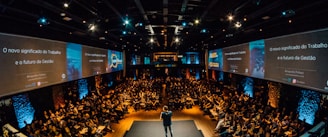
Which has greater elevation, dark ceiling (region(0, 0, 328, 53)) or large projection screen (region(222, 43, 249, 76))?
dark ceiling (region(0, 0, 328, 53))

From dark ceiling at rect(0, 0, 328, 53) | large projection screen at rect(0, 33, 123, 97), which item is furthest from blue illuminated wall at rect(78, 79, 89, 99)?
dark ceiling at rect(0, 0, 328, 53)

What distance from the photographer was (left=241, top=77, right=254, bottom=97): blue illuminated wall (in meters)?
12.6

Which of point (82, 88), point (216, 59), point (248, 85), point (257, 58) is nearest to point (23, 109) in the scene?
point (82, 88)

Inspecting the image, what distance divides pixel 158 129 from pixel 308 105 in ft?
20.0

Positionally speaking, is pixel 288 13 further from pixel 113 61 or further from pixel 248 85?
pixel 113 61

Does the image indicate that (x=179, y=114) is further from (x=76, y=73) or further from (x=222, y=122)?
(x=76, y=73)

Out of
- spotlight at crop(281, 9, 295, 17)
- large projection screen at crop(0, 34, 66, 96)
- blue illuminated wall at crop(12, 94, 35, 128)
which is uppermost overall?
spotlight at crop(281, 9, 295, 17)

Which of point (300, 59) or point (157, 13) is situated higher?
point (157, 13)

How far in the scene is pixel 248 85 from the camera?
43.0ft

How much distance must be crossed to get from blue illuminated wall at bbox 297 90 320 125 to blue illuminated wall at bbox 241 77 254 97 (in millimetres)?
4215

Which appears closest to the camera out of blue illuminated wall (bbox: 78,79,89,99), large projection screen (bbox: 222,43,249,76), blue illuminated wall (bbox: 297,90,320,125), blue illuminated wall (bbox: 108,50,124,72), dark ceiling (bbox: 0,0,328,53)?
dark ceiling (bbox: 0,0,328,53)

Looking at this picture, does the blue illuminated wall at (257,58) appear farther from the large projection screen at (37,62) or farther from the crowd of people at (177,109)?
the large projection screen at (37,62)

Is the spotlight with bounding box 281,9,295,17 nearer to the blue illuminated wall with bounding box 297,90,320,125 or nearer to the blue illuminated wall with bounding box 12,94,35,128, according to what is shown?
the blue illuminated wall with bounding box 297,90,320,125

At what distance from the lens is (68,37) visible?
9891 mm
